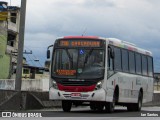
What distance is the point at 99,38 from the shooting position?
75.4 feet

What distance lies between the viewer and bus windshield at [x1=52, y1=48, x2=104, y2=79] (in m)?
22.3

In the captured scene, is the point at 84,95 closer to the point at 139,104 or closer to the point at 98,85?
the point at 98,85

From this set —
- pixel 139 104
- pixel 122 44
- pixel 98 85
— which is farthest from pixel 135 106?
pixel 98 85

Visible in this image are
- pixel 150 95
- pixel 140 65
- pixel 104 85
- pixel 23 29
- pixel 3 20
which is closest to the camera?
pixel 104 85

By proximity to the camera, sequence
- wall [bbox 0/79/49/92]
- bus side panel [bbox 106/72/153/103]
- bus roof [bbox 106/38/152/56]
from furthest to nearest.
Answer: wall [bbox 0/79/49/92] < bus roof [bbox 106/38/152/56] < bus side panel [bbox 106/72/153/103]

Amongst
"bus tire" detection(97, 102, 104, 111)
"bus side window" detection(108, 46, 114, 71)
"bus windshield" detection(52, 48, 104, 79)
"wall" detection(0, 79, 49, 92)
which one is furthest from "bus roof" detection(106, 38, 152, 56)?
"wall" detection(0, 79, 49, 92)

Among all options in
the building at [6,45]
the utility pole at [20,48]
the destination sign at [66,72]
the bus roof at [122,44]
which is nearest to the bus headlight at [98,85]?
the destination sign at [66,72]

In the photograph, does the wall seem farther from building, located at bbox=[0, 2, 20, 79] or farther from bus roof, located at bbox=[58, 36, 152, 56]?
bus roof, located at bbox=[58, 36, 152, 56]

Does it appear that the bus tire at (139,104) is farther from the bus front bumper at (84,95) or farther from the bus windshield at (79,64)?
the bus windshield at (79,64)

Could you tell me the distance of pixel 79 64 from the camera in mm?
22422

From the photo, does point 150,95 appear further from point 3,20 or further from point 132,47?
point 3,20

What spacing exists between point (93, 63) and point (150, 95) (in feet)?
32.9

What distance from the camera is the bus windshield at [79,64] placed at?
22328mm

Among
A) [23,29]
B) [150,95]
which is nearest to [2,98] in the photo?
[23,29]
